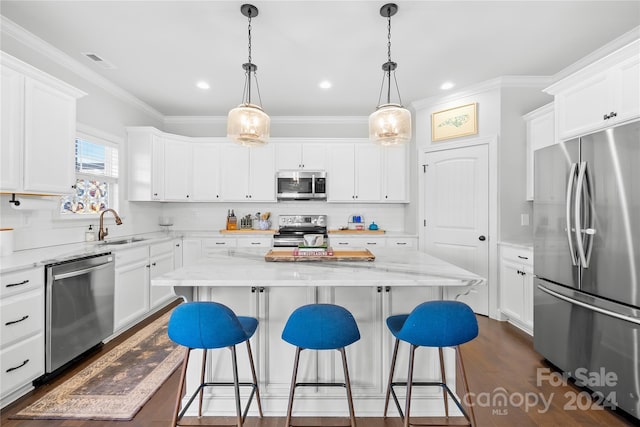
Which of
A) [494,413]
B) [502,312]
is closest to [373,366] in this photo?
[494,413]

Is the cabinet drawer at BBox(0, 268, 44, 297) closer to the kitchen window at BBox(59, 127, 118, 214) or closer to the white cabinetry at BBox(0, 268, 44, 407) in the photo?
the white cabinetry at BBox(0, 268, 44, 407)

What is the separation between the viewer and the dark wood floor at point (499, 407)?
5.88ft

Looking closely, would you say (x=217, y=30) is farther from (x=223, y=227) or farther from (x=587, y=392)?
(x=587, y=392)

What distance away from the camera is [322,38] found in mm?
2602

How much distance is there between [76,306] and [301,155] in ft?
10.6

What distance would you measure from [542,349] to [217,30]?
3824 millimetres

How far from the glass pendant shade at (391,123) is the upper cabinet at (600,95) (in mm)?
1411

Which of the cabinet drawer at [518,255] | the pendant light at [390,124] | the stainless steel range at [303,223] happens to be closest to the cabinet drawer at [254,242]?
the stainless steel range at [303,223]

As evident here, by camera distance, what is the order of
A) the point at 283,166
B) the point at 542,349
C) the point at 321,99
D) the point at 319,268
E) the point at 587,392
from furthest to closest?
1. the point at 283,166
2. the point at 321,99
3. the point at 542,349
4. the point at 587,392
5. the point at 319,268

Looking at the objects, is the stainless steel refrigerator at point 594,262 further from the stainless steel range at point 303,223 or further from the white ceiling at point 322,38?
the stainless steel range at point 303,223

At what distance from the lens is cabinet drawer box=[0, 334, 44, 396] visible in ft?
6.07

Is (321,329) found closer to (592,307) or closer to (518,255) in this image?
(592,307)

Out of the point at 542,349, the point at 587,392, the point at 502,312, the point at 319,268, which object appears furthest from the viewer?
the point at 502,312

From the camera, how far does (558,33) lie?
2561mm
